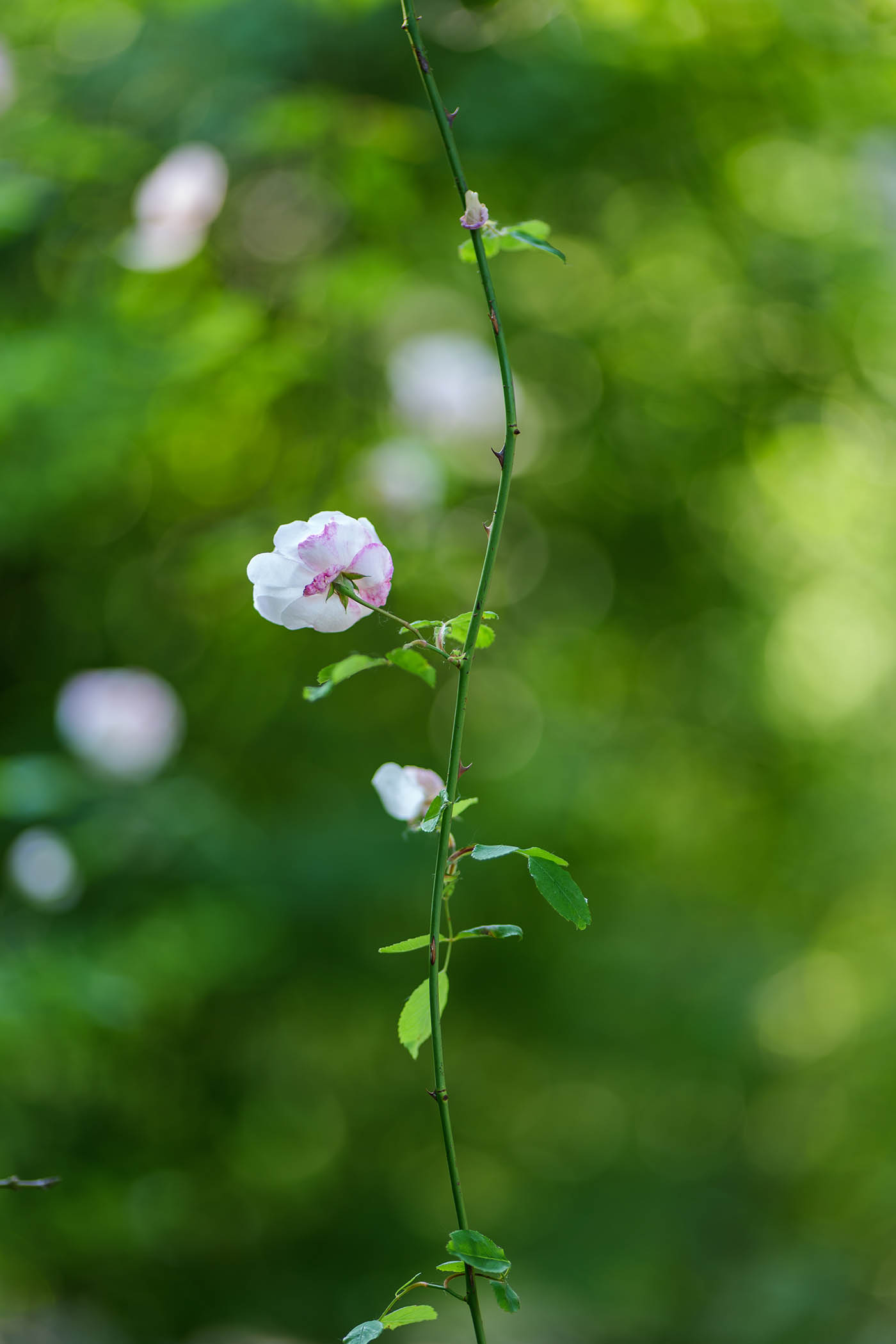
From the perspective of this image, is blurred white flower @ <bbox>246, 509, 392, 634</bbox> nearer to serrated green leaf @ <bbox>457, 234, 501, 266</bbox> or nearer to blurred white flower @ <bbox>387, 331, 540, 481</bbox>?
serrated green leaf @ <bbox>457, 234, 501, 266</bbox>

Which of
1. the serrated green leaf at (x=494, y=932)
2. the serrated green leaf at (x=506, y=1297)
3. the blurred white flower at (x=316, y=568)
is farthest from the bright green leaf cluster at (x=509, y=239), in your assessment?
the serrated green leaf at (x=506, y=1297)

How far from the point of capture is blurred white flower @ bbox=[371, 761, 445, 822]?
0.38 meters

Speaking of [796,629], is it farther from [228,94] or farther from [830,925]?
[228,94]

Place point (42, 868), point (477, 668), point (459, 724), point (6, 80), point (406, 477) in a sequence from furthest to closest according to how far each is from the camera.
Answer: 1. point (477, 668)
2. point (406, 477)
3. point (42, 868)
4. point (6, 80)
5. point (459, 724)

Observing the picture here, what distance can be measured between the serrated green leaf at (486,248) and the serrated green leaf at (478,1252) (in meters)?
0.31

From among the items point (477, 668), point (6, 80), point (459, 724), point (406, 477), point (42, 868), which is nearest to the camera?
point (459, 724)

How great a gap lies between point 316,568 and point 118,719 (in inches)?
49.2

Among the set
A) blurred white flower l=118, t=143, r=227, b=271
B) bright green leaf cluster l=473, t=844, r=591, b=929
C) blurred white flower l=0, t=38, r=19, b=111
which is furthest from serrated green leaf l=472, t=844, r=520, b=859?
blurred white flower l=0, t=38, r=19, b=111

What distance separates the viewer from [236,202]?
1.75m

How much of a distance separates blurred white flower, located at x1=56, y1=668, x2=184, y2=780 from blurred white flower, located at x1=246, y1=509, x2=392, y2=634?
1.23m

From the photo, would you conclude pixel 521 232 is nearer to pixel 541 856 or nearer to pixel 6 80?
pixel 541 856

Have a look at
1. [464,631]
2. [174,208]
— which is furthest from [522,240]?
[174,208]

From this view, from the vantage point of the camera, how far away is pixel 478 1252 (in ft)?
0.99

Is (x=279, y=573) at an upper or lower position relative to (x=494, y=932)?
upper
